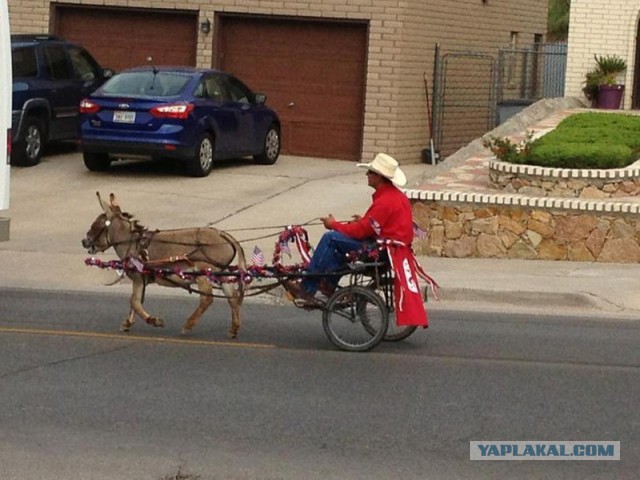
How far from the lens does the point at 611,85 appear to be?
82.2 ft

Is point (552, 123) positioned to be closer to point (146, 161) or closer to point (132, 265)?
point (146, 161)

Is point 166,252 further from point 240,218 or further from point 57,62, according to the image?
point 57,62

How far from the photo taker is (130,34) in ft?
89.8

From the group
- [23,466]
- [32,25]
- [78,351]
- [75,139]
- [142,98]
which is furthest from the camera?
[32,25]

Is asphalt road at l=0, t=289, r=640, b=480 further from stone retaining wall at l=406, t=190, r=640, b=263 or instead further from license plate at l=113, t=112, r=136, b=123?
license plate at l=113, t=112, r=136, b=123

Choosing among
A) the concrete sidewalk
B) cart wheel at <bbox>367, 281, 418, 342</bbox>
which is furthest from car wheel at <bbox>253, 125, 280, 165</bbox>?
cart wheel at <bbox>367, 281, 418, 342</bbox>

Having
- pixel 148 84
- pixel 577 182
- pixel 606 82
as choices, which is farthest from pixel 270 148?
pixel 577 182

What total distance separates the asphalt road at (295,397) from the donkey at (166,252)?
0.42 meters

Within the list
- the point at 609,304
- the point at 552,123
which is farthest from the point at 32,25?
the point at 609,304

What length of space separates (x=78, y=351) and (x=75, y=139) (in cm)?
1422

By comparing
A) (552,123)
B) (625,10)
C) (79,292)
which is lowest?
(79,292)

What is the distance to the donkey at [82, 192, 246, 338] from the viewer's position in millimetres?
11570

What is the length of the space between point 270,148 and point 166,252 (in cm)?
1325

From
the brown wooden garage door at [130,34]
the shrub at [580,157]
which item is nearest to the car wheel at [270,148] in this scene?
the brown wooden garage door at [130,34]
